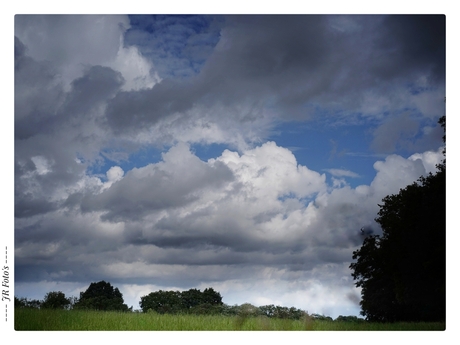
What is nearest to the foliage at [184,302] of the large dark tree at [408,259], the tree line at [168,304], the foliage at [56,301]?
the tree line at [168,304]

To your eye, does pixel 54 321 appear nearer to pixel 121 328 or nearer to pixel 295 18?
pixel 121 328

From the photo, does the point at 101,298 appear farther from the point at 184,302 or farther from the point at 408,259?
the point at 408,259

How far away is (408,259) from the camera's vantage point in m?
13.6

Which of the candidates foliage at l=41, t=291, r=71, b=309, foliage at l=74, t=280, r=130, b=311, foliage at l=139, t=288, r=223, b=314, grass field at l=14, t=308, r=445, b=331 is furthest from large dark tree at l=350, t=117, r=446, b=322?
foliage at l=41, t=291, r=71, b=309

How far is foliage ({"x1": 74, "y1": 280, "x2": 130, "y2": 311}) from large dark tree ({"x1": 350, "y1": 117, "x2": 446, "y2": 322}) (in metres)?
6.31

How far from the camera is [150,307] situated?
43.2ft

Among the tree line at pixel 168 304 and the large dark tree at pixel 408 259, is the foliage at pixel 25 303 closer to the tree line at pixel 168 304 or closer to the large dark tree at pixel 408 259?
the tree line at pixel 168 304

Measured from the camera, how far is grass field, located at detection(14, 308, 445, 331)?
11.9 m
